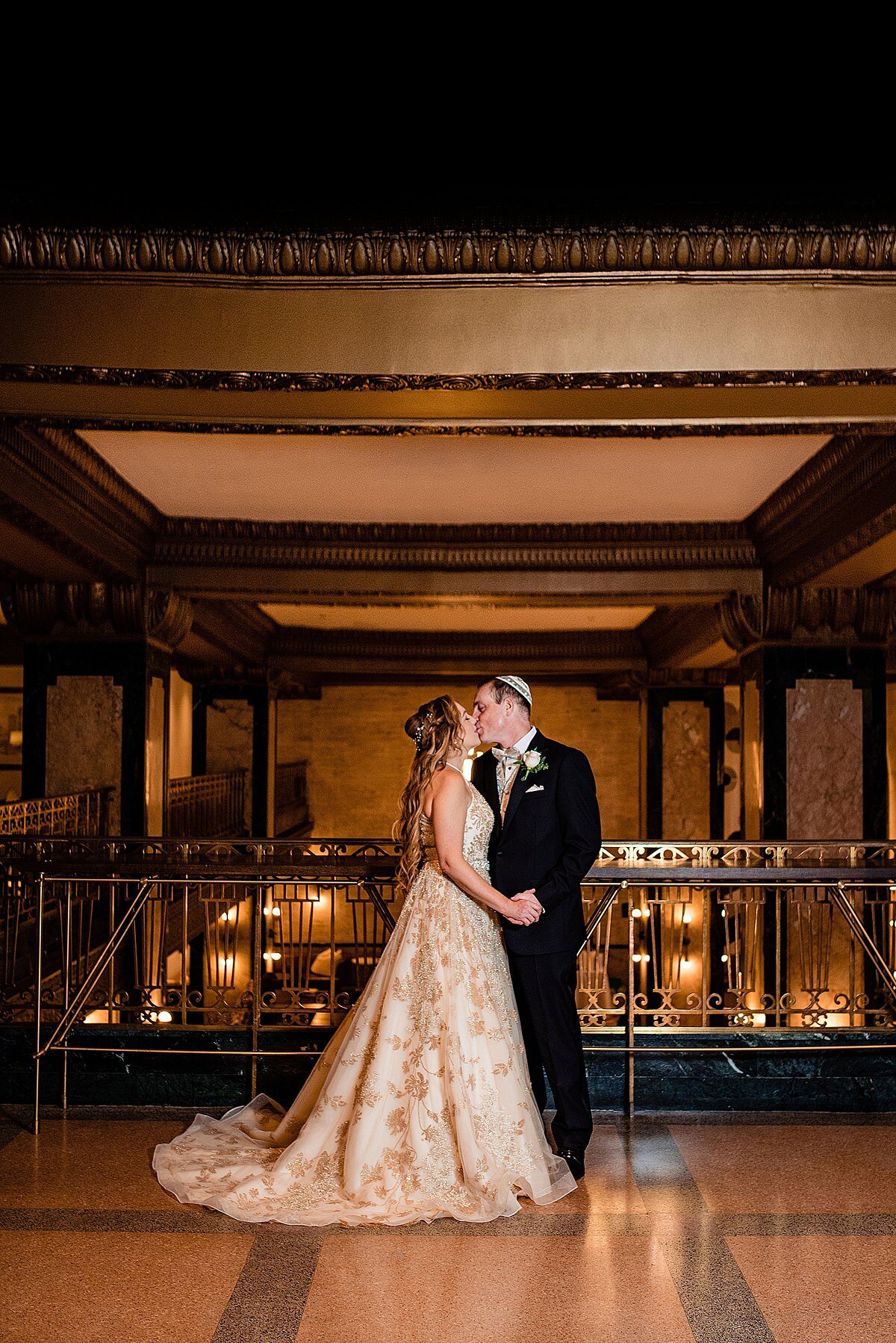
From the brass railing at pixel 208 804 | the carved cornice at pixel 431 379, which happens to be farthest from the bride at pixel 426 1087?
the brass railing at pixel 208 804

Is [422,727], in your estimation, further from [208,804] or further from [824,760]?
[208,804]

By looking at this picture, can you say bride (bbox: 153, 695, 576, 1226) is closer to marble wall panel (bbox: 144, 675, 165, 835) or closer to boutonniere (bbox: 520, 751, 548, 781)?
boutonniere (bbox: 520, 751, 548, 781)

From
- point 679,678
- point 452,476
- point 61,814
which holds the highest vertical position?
point 452,476

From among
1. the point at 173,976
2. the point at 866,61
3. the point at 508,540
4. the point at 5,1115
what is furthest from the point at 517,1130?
the point at 173,976

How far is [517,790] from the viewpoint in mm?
3611

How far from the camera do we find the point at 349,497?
7520mm

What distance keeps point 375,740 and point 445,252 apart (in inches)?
616

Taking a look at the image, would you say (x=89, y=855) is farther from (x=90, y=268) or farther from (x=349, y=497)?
(x=349, y=497)

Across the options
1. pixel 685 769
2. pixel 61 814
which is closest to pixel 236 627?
pixel 61 814

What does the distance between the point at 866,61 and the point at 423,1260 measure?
3.31 meters

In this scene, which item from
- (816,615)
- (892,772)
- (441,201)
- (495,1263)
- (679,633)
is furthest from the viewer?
(892,772)

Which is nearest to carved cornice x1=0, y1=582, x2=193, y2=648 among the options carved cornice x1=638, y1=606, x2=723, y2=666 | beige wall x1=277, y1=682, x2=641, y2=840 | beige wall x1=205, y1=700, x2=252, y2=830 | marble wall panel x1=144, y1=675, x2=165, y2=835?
marble wall panel x1=144, y1=675, x2=165, y2=835

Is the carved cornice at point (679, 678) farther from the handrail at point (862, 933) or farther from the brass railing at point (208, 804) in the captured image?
the handrail at point (862, 933)

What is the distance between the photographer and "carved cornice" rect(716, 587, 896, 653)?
26.8 ft
